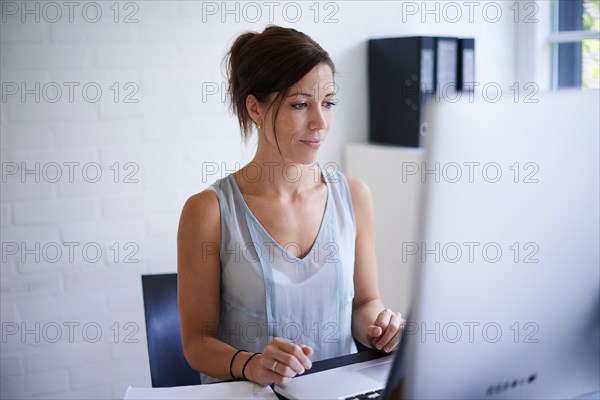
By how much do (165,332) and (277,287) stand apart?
313 millimetres

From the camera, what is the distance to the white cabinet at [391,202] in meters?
2.53

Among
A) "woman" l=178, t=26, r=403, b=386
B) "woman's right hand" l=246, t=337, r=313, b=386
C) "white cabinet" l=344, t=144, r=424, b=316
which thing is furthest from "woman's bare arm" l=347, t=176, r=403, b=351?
"white cabinet" l=344, t=144, r=424, b=316

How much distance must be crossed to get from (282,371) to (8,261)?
1.39 metres

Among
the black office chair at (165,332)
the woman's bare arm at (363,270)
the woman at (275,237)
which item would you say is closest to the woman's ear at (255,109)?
the woman at (275,237)

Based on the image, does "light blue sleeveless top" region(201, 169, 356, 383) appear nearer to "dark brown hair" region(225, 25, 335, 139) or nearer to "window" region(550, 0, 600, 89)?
"dark brown hair" region(225, 25, 335, 139)

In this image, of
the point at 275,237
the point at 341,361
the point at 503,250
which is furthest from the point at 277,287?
the point at 503,250

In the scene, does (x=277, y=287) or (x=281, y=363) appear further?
(x=277, y=287)

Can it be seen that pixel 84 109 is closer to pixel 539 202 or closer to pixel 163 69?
pixel 163 69

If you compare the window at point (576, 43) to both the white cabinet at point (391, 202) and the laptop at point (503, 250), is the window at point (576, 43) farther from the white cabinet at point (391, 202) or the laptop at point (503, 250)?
the laptop at point (503, 250)

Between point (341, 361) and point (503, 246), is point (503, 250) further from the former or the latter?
point (341, 361)

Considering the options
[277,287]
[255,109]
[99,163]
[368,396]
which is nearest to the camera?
[368,396]

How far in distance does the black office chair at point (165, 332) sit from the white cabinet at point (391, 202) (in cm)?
114

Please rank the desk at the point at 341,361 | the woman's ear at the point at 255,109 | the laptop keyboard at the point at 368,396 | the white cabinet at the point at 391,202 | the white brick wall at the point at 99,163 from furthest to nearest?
the white cabinet at the point at 391,202 → the white brick wall at the point at 99,163 → the woman's ear at the point at 255,109 → the desk at the point at 341,361 → the laptop keyboard at the point at 368,396

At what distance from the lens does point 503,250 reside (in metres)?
0.68
